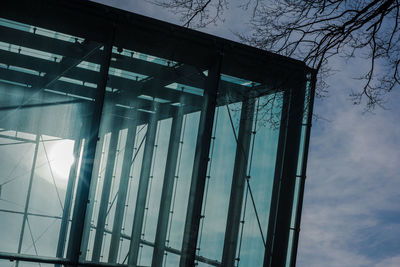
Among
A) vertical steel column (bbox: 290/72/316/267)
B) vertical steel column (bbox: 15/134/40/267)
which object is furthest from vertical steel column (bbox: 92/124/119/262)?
vertical steel column (bbox: 290/72/316/267)

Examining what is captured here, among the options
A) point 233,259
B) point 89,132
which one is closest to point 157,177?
point 89,132

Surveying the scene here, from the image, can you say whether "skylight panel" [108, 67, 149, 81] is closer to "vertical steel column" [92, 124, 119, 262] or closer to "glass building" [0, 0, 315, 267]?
"glass building" [0, 0, 315, 267]

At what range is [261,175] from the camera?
27.5 ft

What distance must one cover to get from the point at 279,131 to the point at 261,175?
0.79 m

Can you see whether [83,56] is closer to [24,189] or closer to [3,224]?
[24,189]

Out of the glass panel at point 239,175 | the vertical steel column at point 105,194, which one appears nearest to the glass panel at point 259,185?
the glass panel at point 239,175

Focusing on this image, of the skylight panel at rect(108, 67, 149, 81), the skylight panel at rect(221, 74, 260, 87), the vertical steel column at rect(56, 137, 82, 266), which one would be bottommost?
the vertical steel column at rect(56, 137, 82, 266)

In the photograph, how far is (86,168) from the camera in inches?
284

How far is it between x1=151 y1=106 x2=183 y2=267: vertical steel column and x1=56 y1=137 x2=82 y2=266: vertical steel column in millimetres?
1328

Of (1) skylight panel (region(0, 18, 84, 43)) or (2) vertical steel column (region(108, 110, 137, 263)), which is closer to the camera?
(1) skylight panel (region(0, 18, 84, 43))

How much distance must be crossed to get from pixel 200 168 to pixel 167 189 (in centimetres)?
58

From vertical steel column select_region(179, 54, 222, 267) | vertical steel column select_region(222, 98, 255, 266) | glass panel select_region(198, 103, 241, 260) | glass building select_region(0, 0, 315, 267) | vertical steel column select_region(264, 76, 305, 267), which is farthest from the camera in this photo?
vertical steel column select_region(264, 76, 305, 267)

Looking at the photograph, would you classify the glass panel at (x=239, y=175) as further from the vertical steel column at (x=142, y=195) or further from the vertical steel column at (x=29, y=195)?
the vertical steel column at (x=29, y=195)

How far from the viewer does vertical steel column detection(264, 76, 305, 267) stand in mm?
8344
